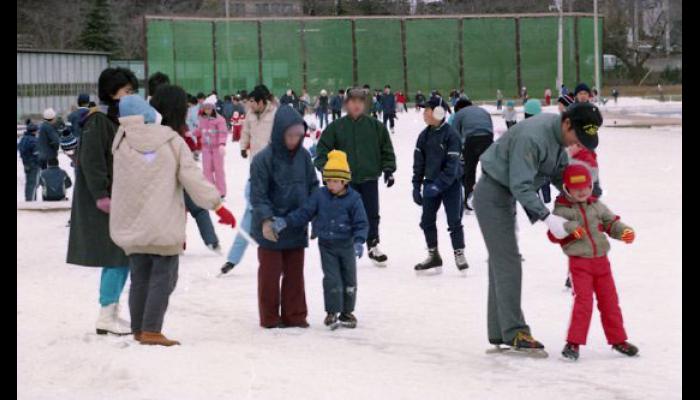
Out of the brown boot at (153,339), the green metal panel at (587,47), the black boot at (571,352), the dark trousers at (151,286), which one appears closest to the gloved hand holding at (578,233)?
the black boot at (571,352)

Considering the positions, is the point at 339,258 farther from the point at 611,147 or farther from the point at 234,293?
the point at 611,147

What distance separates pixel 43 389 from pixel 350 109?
578cm

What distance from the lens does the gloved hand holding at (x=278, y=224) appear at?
9156 mm

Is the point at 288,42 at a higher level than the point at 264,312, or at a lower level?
higher

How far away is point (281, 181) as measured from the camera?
9.34 m

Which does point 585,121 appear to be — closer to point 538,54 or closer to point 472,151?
point 472,151

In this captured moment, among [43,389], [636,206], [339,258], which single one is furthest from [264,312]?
[636,206]

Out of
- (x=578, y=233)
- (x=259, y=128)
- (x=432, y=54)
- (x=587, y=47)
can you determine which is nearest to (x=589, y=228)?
(x=578, y=233)

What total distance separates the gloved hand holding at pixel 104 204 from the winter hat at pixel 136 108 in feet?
1.88

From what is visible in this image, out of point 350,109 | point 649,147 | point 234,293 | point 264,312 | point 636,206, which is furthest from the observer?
point 649,147

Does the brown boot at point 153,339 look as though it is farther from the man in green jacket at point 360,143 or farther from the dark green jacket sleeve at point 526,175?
the man in green jacket at point 360,143

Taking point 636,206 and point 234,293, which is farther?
point 636,206
